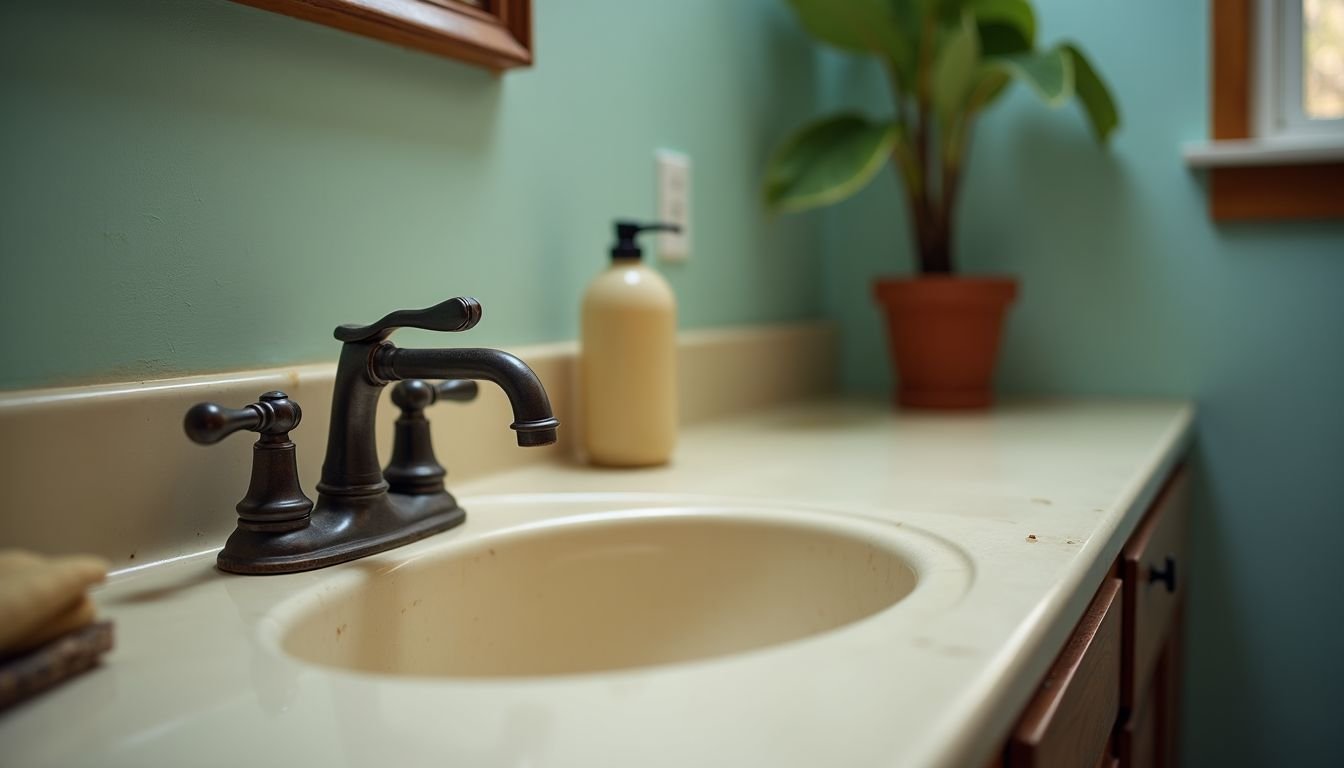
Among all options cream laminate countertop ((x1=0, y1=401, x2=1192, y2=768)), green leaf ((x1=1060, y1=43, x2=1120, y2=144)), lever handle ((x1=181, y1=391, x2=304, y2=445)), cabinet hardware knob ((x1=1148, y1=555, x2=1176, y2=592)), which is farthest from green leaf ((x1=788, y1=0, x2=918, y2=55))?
Result: lever handle ((x1=181, y1=391, x2=304, y2=445))

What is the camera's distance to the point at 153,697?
43 centimetres

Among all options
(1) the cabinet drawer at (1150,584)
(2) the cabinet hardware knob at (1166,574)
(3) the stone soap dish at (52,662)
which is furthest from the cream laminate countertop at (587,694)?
(2) the cabinet hardware knob at (1166,574)

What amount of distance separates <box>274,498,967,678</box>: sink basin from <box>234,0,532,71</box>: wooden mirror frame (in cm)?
38

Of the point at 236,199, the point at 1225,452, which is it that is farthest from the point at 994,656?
the point at 1225,452

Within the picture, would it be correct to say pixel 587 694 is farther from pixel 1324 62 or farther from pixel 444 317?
pixel 1324 62

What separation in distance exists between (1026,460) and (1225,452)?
2.08 feet

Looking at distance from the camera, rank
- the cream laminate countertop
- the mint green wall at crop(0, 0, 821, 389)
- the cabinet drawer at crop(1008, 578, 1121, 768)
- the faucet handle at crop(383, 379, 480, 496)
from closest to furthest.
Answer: the cream laminate countertop
the cabinet drawer at crop(1008, 578, 1121, 768)
the mint green wall at crop(0, 0, 821, 389)
the faucet handle at crop(383, 379, 480, 496)

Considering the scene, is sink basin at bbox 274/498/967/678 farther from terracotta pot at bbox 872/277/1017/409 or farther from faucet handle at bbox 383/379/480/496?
terracotta pot at bbox 872/277/1017/409

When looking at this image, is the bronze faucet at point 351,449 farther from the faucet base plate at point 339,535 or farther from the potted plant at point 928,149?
the potted plant at point 928,149

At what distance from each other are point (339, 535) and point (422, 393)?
0.14 m

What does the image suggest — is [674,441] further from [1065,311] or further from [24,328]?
[1065,311]

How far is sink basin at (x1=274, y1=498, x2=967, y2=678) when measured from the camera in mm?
668

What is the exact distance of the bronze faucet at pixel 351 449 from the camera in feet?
2.02

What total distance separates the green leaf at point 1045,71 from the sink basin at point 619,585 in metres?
0.68
